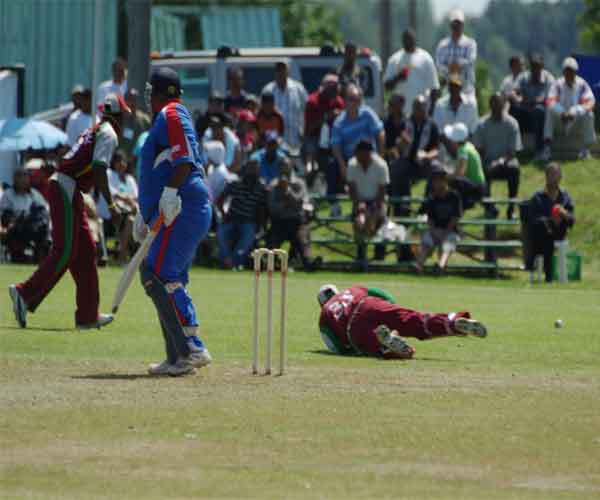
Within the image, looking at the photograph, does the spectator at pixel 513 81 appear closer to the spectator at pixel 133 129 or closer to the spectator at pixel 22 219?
the spectator at pixel 133 129

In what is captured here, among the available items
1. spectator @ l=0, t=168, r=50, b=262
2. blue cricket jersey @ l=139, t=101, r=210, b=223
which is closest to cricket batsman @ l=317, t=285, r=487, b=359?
blue cricket jersey @ l=139, t=101, r=210, b=223

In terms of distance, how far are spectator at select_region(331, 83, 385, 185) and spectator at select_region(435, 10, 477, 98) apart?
8.70 ft

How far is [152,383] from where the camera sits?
11875mm

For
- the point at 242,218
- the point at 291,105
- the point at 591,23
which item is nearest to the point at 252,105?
the point at 291,105

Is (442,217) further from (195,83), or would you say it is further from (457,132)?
(195,83)

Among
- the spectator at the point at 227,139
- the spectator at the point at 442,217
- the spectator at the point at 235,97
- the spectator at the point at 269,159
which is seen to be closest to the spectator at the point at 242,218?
the spectator at the point at 269,159

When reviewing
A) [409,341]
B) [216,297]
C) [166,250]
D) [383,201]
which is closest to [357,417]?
[166,250]

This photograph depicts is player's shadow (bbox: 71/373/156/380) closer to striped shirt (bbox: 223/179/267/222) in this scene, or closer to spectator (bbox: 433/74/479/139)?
striped shirt (bbox: 223/179/267/222)

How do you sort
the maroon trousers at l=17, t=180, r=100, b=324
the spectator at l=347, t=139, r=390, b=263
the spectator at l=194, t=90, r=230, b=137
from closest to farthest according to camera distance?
the maroon trousers at l=17, t=180, r=100, b=324, the spectator at l=347, t=139, r=390, b=263, the spectator at l=194, t=90, r=230, b=137

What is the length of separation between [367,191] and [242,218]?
2.06 meters

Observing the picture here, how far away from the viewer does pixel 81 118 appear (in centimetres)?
2820

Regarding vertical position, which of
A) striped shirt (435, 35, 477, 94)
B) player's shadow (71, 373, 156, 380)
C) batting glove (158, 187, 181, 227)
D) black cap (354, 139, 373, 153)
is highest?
striped shirt (435, 35, 477, 94)

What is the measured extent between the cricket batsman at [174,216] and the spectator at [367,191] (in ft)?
45.3

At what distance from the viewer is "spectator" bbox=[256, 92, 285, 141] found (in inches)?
1096
